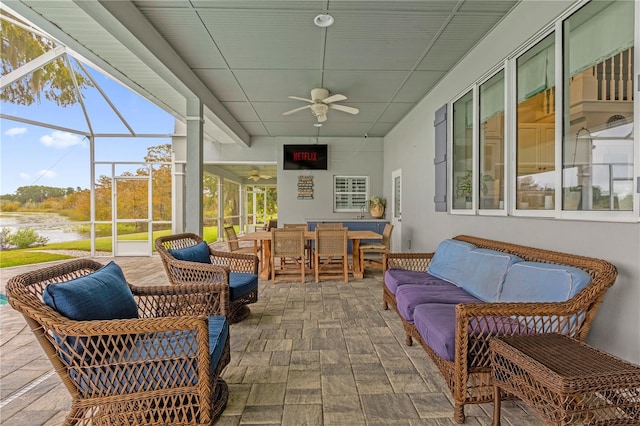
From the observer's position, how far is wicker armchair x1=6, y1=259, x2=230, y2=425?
1.35m

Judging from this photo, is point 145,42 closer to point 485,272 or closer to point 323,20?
point 323,20

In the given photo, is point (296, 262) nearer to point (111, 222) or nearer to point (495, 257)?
point (495, 257)

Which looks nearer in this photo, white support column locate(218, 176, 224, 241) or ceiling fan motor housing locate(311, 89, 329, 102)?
ceiling fan motor housing locate(311, 89, 329, 102)

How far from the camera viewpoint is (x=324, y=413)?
5.68 ft

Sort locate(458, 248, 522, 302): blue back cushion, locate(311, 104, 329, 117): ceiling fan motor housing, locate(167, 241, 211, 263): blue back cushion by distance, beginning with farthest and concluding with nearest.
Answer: locate(311, 104, 329, 117): ceiling fan motor housing < locate(167, 241, 211, 263): blue back cushion < locate(458, 248, 522, 302): blue back cushion

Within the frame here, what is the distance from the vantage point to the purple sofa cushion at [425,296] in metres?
2.35

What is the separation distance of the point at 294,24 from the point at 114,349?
3.07 m

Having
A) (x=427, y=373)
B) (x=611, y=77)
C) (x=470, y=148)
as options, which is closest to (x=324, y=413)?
(x=427, y=373)

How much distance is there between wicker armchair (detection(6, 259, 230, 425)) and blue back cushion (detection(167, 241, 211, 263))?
1.38 metres

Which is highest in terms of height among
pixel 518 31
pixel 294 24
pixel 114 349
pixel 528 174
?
pixel 294 24

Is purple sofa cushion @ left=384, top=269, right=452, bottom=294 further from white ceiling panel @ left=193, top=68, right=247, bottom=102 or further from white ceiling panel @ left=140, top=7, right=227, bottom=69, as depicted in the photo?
white ceiling panel @ left=193, top=68, right=247, bottom=102

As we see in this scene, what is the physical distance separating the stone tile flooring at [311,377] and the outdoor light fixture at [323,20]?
3004mm

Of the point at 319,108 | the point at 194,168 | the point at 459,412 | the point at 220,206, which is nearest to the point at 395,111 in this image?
the point at 319,108

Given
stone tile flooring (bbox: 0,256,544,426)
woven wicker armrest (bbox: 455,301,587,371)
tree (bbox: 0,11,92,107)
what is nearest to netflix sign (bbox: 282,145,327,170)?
tree (bbox: 0,11,92,107)
